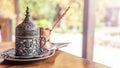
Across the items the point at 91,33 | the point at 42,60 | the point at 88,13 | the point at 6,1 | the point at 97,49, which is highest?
the point at 6,1

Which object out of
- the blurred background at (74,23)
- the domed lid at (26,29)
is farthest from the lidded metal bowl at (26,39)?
the blurred background at (74,23)

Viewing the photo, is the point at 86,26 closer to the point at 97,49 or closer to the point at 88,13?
the point at 88,13

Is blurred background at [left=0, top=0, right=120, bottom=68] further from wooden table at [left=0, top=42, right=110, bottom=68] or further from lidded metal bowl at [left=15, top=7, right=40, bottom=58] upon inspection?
lidded metal bowl at [left=15, top=7, right=40, bottom=58]

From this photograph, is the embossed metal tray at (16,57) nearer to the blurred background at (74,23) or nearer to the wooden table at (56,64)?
the wooden table at (56,64)

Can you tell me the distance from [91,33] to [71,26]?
279cm

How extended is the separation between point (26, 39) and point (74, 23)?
12.2 ft

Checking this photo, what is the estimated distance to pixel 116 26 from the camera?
4.52m

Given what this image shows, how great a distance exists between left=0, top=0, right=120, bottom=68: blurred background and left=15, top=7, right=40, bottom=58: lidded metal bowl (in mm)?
2123

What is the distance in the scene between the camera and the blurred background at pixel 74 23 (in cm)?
337

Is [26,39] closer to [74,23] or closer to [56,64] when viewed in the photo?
[56,64]

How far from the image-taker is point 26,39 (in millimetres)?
1045

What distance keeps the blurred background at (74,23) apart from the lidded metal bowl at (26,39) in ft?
6.96

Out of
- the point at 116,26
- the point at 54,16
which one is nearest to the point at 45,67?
the point at 116,26

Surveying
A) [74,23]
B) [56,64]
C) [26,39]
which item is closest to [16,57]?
[26,39]
